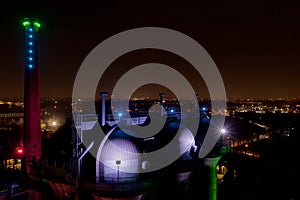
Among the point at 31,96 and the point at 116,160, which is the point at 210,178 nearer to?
the point at 116,160

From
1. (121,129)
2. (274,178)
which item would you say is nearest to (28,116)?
(121,129)

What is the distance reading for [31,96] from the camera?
2217cm

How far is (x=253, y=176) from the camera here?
2733 centimetres

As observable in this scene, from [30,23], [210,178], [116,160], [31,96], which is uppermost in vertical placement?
[30,23]

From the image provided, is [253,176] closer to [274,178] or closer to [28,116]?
[274,178]

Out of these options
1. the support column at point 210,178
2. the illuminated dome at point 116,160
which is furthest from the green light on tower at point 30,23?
the support column at point 210,178

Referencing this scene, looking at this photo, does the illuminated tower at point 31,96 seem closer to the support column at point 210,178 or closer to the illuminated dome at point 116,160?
the illuminated dome at point 116,160

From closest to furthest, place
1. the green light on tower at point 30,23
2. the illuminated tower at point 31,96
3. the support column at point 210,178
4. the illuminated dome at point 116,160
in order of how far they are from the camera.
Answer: the illuminated dome at point 116,160, the support column at point 210,178, the illuminated tower at point 31,96, the green light on tower at point 30,23

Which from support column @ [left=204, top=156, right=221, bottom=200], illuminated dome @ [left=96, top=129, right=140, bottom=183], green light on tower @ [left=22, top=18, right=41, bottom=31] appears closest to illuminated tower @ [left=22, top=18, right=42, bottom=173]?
green light on tower @ [left=22, top=18, right=41, bottom=31]

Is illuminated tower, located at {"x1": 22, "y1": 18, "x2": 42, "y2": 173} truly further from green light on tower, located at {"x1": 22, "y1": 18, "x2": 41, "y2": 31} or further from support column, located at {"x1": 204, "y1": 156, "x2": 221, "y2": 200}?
support column, located at {"x1": 204, "y1": 156, "x2": 221, "y2": 200}

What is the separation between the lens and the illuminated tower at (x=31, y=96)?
72.4ft

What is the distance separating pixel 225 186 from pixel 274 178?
473cm

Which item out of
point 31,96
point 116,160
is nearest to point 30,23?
point 31,96

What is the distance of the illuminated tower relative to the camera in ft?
72.4
